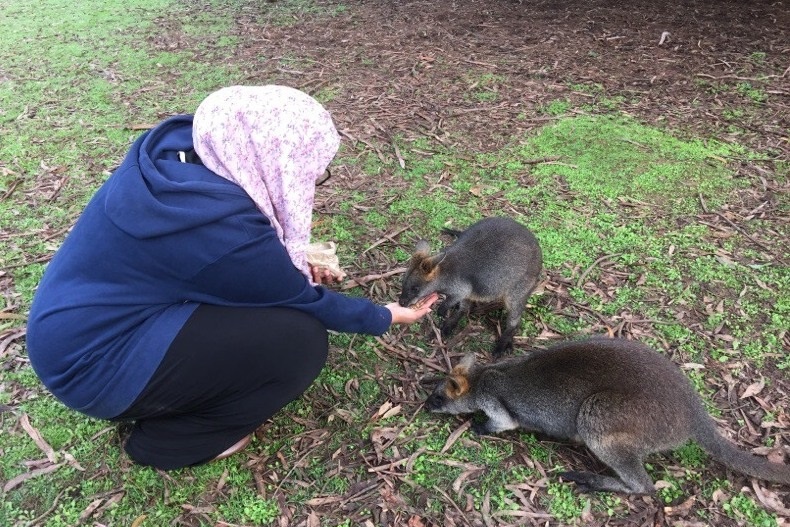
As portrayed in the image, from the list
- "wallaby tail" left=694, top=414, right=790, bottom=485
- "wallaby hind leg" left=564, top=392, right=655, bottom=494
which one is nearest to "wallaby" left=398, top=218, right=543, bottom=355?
"wallaby hind leg" left=564, top=392, right=655, bottom=494

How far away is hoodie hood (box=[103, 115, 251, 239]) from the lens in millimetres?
1968

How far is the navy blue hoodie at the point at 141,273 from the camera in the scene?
2.01 m

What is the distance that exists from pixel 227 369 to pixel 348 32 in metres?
6.30

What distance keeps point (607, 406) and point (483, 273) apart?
106 centimetres

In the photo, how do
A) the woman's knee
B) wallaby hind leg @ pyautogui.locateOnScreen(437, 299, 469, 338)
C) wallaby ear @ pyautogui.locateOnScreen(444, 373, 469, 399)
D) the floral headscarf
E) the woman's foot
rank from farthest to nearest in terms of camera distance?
1. wallaby hind leg @ pyautogui.locateOnScreen(437, 299, 469, 338)
2. wallaby ear @ pyautogui.locateOnScreen(444, 373, 469, 399)
3. the woman's foot
4. the woman's knee
5. the floral headscarf

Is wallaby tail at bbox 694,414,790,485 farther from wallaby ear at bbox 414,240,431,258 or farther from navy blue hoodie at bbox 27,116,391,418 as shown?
navy blue hoodie at bbox 27,116,391,418

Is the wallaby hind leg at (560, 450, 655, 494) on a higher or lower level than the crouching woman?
lower

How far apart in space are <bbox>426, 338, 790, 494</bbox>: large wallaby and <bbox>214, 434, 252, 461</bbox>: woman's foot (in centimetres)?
96

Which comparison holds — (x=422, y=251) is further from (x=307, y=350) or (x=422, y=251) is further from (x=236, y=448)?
(x=236, y=448)

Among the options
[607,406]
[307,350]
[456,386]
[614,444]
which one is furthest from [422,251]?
[614,444]

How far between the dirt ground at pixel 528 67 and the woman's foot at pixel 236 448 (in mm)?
810

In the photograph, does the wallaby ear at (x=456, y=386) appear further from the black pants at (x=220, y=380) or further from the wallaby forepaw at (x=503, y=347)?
the black pants at (x=220, y=380)

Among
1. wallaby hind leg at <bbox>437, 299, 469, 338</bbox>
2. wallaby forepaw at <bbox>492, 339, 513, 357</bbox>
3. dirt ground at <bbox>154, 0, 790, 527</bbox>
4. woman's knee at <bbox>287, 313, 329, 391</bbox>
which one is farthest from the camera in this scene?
dirt ground at <bbox>154, 0, 790, 527</bbox>

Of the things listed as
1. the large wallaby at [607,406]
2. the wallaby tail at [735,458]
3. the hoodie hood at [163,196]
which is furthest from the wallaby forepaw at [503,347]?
the hoodie hood at [163,196]
